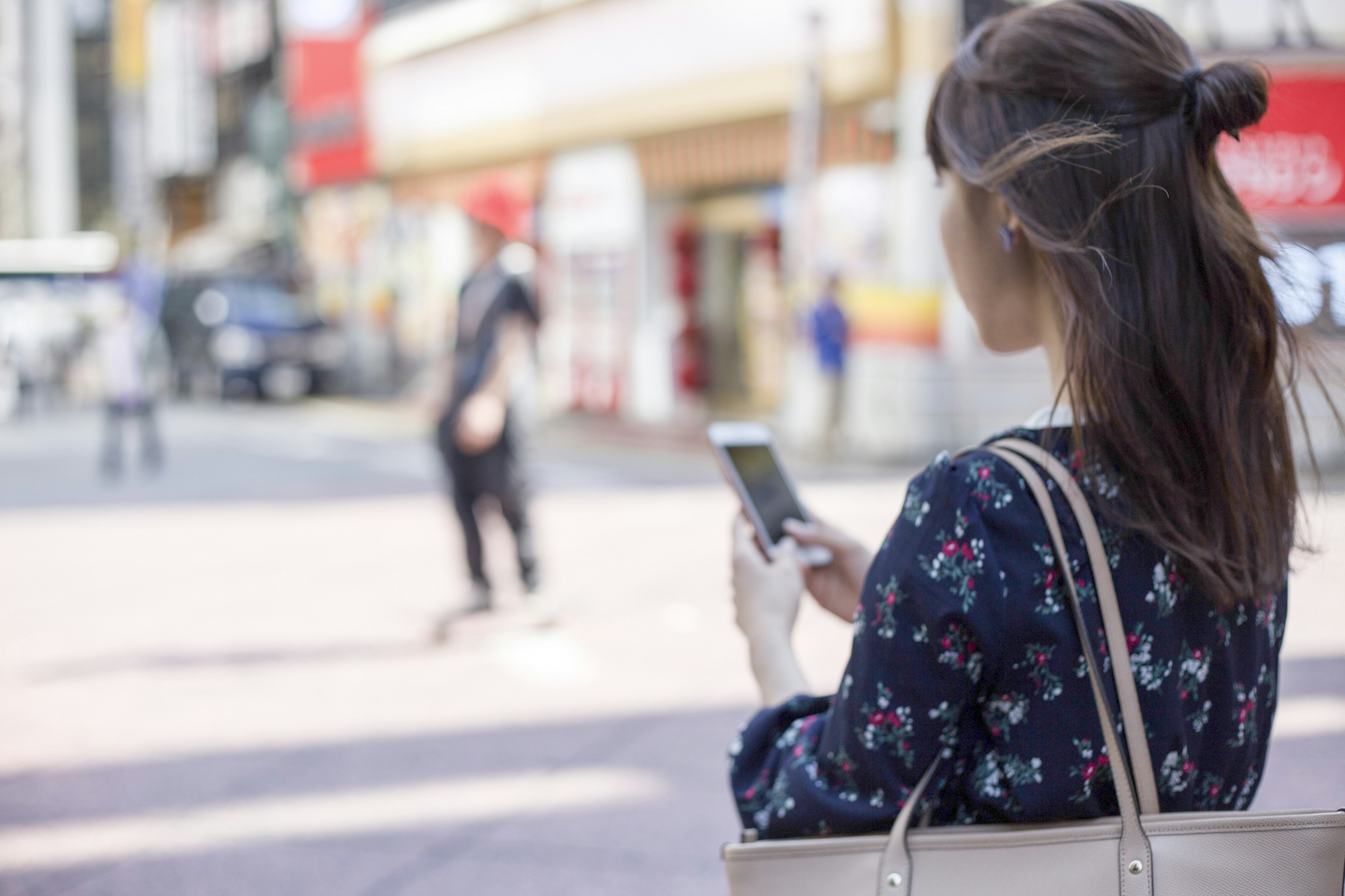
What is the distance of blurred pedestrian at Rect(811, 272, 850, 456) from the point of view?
1348 centimetres

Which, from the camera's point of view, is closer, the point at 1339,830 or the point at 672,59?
the point at 1339,830

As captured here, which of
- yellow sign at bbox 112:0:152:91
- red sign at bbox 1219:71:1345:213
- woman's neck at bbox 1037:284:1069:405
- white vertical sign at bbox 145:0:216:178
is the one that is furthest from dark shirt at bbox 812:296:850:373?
white vertical sign at bbox 145:0:216:178

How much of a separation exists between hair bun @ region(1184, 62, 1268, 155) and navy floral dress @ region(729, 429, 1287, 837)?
0.31m

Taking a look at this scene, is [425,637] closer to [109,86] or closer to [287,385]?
[287,385]

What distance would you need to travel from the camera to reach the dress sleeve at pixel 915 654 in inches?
46.4

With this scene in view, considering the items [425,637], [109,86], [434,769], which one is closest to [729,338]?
[425,637]

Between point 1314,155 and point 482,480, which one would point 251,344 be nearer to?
point 1314,155

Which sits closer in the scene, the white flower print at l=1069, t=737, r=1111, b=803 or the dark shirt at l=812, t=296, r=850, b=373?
the white flower print at l=1069, t=737, r=1111, b=803

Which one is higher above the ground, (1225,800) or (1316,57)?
(1316,57)

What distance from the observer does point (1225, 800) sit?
1.36 m

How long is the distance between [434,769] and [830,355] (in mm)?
9824

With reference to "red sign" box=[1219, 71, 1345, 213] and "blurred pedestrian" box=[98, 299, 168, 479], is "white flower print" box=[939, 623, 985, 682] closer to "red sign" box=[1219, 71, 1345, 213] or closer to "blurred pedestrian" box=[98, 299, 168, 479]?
"blurred pedestrian" box=[98, 299, 168, 479]

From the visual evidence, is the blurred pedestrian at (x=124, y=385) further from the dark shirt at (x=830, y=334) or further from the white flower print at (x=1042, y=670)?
the white flower print at (x=1042, y=670)

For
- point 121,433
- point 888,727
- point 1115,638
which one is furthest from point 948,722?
point 121,433
